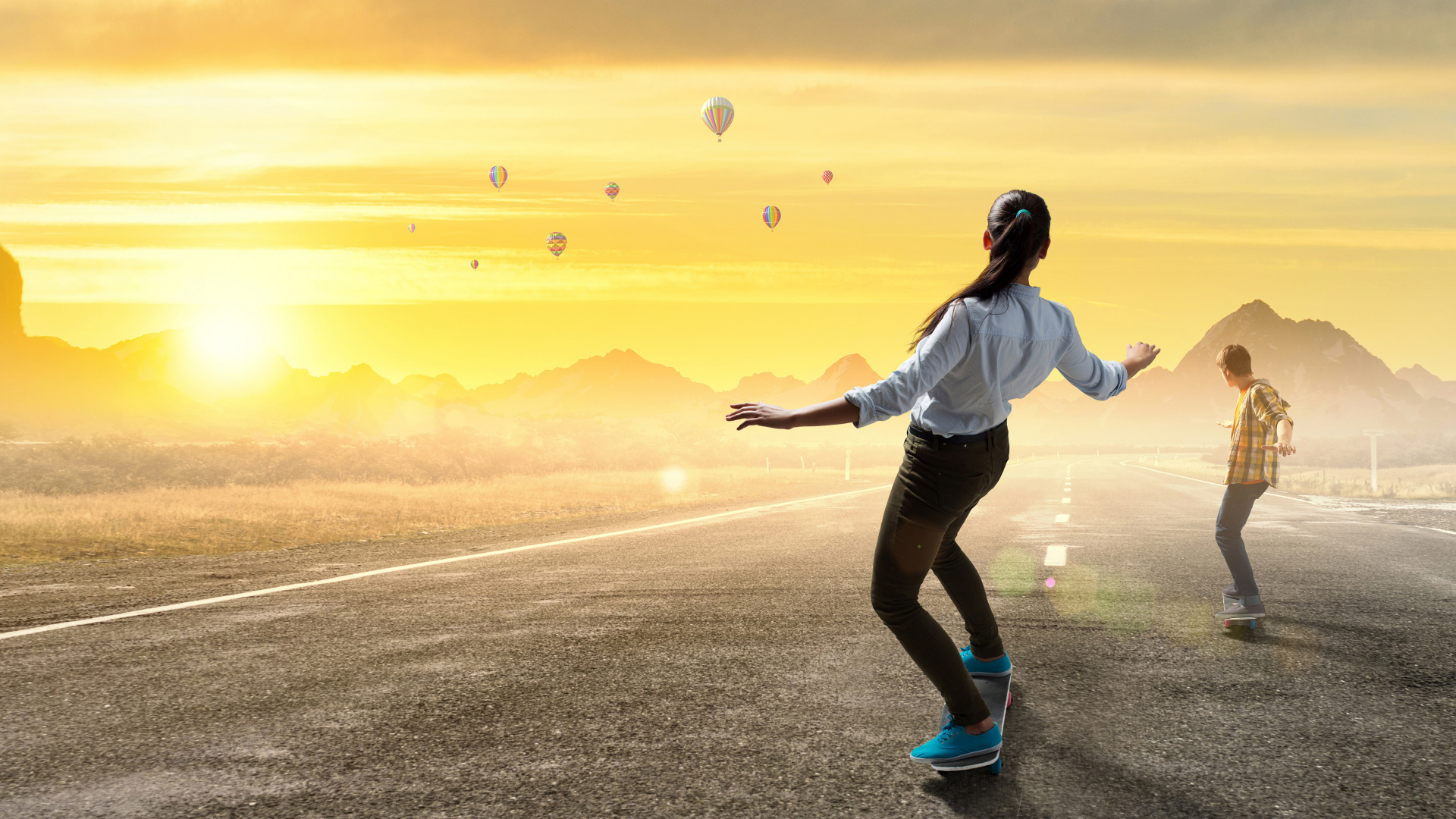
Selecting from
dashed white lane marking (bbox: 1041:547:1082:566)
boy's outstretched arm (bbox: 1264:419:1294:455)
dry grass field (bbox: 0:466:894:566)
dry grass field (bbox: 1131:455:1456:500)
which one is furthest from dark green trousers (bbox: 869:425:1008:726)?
dry grass field (bbox: 1131:455:1456:500)

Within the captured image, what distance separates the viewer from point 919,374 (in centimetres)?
314

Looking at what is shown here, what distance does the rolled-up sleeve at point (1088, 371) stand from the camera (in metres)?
3.51

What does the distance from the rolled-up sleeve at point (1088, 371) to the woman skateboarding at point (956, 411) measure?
11 mm

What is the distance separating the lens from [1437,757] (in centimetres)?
358

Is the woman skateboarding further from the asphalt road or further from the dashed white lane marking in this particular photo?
the dashed white lane marking

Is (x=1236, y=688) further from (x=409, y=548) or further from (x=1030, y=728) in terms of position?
(x=409, y=548)

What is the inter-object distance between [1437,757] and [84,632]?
280 inches

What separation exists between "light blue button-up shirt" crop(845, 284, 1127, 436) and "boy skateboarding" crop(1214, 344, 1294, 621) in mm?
3497

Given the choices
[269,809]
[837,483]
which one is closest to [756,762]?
[269,809]

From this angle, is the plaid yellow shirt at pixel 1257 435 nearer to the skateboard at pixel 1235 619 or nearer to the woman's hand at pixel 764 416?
the skateboard at pixel 1235 619

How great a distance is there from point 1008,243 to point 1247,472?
12.7ft

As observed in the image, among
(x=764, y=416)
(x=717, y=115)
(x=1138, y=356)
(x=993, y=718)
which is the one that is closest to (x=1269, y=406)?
(x=1138, y=356)

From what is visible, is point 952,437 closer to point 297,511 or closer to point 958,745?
point 958,745

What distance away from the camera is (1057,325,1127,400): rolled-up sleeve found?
3.51 metres
